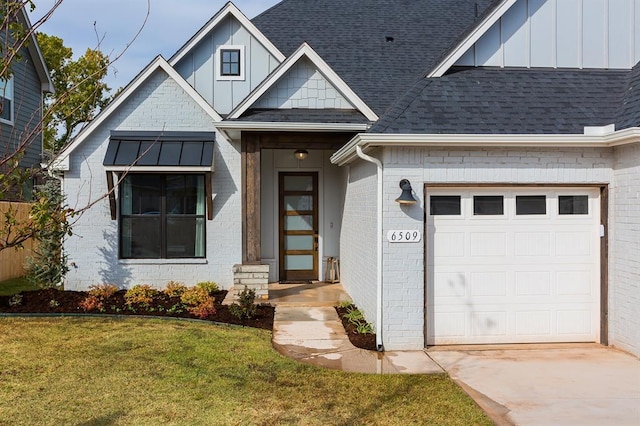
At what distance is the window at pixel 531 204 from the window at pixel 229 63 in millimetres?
8280

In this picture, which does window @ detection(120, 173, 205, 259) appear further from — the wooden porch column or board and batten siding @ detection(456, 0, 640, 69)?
board and batten siding @ detection(456, 0, 640, 69)

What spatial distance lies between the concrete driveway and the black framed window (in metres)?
9.11

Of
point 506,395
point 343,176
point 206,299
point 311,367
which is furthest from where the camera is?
point 343,176

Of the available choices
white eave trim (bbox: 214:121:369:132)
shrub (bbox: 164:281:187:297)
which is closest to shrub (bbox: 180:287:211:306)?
shrub (bbox: 164:281:187:297)

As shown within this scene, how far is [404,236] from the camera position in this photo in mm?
7965

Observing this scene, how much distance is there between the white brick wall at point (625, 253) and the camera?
299 inches

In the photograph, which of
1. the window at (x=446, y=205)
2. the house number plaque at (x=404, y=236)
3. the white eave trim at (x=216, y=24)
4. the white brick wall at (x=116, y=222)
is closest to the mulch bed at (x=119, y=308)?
the white brick wall at (x=116, y=222)

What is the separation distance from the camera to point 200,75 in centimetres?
1404

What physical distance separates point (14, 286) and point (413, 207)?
35.4ft

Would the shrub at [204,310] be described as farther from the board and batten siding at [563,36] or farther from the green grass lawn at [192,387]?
the board and batten siding at [563,36]

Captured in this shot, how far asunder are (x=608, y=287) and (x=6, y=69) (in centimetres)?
821

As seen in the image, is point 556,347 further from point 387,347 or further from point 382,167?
point 382,167

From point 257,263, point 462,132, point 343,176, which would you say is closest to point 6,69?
point 462,132

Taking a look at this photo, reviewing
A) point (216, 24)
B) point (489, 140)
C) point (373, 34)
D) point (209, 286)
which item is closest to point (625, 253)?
point (489, 140)
